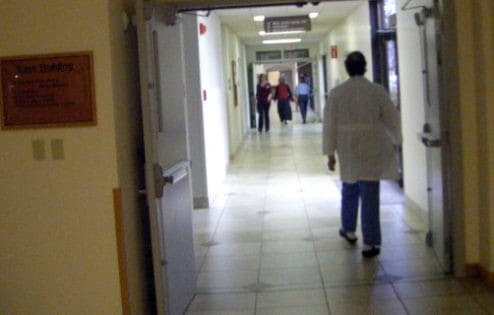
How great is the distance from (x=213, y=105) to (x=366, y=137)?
4.55 meters

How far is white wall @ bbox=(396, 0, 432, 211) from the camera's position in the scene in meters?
6.69

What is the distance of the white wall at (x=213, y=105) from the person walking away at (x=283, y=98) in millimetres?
8977

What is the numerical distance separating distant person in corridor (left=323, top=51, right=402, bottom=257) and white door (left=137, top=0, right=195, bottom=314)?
1402mm

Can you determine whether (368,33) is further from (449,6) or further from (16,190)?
(16,190)

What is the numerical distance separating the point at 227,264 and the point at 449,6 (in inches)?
100

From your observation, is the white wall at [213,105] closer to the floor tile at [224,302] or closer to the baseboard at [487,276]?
the floor tile at [224,302]

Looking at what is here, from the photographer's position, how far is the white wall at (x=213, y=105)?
28.8 feet

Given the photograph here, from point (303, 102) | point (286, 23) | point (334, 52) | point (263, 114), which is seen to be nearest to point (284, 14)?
point (286, 23)

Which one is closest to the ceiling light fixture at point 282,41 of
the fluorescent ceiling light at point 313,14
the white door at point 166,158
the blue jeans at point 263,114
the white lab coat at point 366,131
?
the blue jeans at point 263,114

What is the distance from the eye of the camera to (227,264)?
5699mm

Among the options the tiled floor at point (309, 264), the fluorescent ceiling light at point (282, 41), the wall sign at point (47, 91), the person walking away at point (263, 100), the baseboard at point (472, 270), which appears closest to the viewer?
the wall sign at point (47, 91)

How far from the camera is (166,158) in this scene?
423 cm

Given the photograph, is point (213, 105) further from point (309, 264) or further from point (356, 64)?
point (309, 264)

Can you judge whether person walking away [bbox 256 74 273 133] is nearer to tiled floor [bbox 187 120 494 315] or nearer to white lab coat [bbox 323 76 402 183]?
tiled floor [bbox 187 120 494 315]
